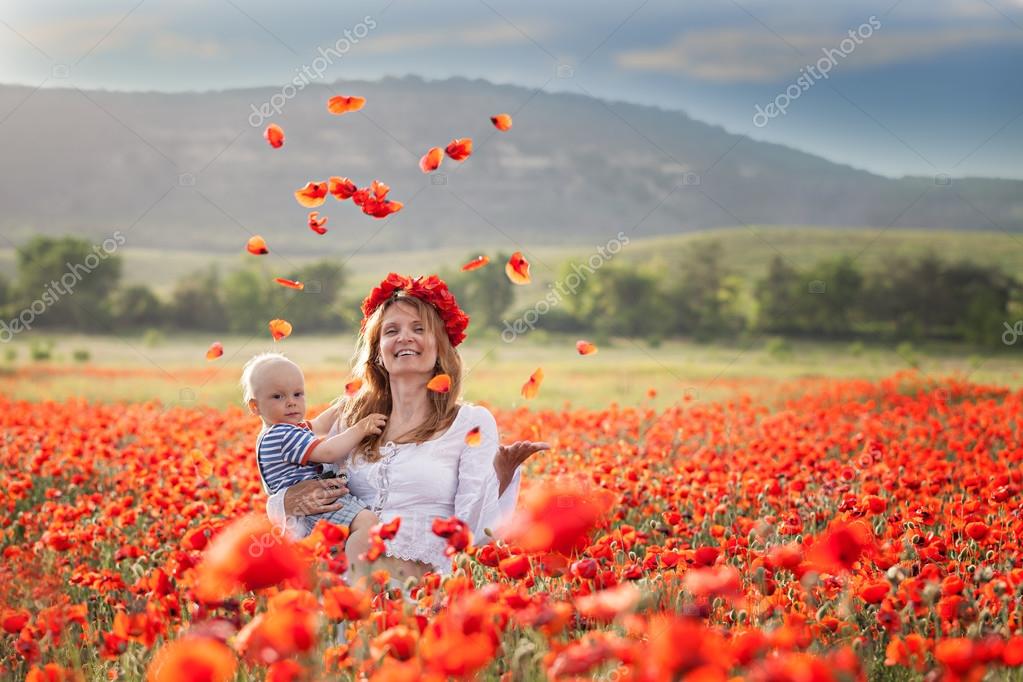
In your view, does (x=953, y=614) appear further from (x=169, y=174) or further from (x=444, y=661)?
(x=169, y=174)

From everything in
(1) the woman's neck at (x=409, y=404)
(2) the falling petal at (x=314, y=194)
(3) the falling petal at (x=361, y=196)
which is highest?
(2) the falling petal at (x=314, y=194)

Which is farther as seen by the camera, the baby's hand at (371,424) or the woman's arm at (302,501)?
the woman's arm at (302,501)

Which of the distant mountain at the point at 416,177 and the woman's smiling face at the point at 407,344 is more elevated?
the distant mountain at the point at 416,177

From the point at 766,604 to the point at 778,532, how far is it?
171cm

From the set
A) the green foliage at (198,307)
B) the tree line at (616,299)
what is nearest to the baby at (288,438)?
the tree line at (616,299)

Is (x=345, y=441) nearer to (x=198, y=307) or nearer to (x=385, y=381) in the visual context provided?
(x=385, y=381)

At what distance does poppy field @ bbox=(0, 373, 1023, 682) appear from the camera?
10.4 feet

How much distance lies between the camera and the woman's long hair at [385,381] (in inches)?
236

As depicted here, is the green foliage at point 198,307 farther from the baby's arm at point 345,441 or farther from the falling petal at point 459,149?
the baby's arm at point 345,441

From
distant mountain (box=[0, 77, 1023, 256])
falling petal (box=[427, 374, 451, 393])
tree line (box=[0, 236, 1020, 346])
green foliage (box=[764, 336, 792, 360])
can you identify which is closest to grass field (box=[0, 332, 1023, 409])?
green foliage (box=[764, 336, 792, 360])

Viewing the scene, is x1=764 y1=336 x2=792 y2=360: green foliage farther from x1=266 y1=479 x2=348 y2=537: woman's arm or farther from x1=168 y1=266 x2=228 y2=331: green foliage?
x1=266 y1=479 x2=348 y2=537: woman's arm

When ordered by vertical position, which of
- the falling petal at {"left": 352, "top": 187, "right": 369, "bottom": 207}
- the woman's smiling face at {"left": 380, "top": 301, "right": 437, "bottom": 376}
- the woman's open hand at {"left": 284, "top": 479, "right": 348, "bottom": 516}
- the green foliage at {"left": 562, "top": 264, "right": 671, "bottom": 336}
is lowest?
the woman's open hand at {"left": 284, "top": 479, "right": 348, "bottom": 516}

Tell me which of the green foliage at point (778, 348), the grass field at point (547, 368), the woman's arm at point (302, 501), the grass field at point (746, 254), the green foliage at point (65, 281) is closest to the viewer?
the woman's arm at point (302, 501)

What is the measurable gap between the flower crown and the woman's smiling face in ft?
0.37
